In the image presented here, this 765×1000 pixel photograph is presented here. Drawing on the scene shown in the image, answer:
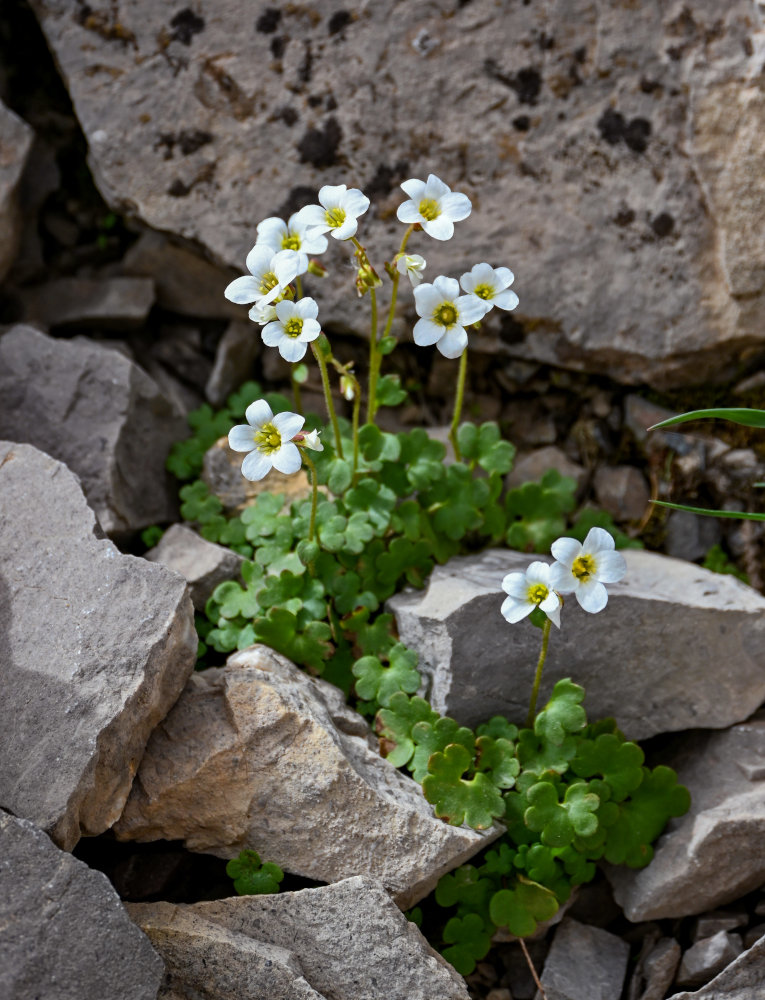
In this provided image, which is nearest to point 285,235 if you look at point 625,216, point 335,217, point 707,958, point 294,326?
point 335,217

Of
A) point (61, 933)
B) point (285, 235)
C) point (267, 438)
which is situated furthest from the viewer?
point (285, 235)

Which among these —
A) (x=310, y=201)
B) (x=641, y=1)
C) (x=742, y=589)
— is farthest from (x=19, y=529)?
(x=641, y=1)

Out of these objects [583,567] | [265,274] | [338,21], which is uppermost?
[338,21]

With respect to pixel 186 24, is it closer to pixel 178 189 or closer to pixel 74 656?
pixel 178 189

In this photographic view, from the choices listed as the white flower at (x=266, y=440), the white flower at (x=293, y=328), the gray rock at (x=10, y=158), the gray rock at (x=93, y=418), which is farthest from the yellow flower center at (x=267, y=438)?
the gray rock at (x=10, y=158)

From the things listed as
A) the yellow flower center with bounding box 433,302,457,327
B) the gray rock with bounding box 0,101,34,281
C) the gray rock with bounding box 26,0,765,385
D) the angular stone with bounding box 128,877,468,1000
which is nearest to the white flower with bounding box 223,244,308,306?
the yellow flower center with bounding box 433,302,457,327

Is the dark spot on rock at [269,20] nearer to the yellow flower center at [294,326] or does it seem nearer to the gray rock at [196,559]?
the yellow flower center at [294,326]

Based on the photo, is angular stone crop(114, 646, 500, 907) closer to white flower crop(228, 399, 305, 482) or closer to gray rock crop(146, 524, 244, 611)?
gray rock crop(146, 524, 244, 611)
